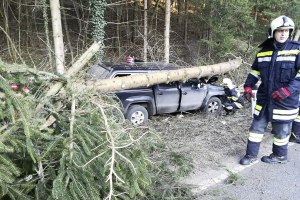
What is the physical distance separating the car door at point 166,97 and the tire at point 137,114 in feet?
1.48

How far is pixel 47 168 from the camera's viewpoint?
8.82 feet

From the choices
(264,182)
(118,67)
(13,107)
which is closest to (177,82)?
(118,67)

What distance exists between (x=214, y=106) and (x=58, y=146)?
23.4 feet

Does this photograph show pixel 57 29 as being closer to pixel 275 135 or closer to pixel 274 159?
pixel 275 135

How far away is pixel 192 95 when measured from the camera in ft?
28.1

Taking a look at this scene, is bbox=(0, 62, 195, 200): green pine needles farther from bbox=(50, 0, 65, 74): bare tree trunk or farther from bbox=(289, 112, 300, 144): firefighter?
bbox=(50, 0, 65, 74): bare tree trunk

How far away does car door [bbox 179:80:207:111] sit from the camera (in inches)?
332

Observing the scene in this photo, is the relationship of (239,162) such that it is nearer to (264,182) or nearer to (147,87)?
(264,182)

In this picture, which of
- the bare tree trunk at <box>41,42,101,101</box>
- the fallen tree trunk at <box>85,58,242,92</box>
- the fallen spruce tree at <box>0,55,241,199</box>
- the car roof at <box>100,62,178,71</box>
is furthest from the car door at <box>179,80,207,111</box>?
the fallen spruce tree at <box>0,55,241,199</box>

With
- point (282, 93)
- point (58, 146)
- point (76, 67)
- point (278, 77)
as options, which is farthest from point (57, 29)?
point (58, 146)

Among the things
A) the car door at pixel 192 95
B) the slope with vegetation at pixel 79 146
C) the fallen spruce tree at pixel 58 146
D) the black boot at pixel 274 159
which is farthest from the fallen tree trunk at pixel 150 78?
the black boot at pixel 274 159

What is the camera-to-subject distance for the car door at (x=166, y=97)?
801 centimetres

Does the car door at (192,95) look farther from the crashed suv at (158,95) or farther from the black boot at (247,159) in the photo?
the black boot at (247,159)

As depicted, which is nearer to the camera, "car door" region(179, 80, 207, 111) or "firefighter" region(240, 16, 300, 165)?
"firefighter" region(240, 16, 300, 165)
